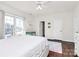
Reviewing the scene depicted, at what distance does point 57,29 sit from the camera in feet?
23.9

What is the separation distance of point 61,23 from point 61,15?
24.6 inches

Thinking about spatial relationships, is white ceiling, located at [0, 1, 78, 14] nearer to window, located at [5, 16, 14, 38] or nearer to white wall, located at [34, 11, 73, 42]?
window, located at [5, 16, 14, 38]

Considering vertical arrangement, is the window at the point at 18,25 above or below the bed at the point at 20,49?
above

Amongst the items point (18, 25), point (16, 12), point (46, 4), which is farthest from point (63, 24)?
point (16, 12)

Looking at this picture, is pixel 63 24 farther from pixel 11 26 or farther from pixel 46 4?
pixel 11 26

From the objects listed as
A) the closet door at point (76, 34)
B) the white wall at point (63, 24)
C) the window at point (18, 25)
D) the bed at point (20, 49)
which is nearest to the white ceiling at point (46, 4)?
the closet door at point (76, 34)

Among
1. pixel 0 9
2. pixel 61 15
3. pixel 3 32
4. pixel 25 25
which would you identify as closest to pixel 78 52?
pixel 3 32

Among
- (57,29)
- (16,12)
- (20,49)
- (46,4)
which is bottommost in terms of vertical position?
(20,49)

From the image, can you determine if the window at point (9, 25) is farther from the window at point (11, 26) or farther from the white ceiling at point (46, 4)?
the white ceiling at point (46, 4)

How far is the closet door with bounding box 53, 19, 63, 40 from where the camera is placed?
23.4 feet

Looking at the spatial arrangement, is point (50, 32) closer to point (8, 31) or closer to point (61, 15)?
point (61, 15)

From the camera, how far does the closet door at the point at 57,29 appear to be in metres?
7.14

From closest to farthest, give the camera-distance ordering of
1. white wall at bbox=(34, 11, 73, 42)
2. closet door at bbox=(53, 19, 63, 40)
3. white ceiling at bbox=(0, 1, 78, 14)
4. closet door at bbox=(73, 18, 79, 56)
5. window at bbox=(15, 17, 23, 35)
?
closet door at bbox=(73, 18, 79, 56) → white ceiling at bbox=(0, 1, 78, 14) → window at bbox=(15, 17, 23, 35) → white wall at bbox=(34, 11, 73, 42) → closet door at bbox=(53, 19, 63, 40)

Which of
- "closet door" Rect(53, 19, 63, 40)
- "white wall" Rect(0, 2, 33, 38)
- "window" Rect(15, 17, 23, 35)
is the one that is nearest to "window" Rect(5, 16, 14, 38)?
"white wall" Rect(0, 2, 33, 38)
